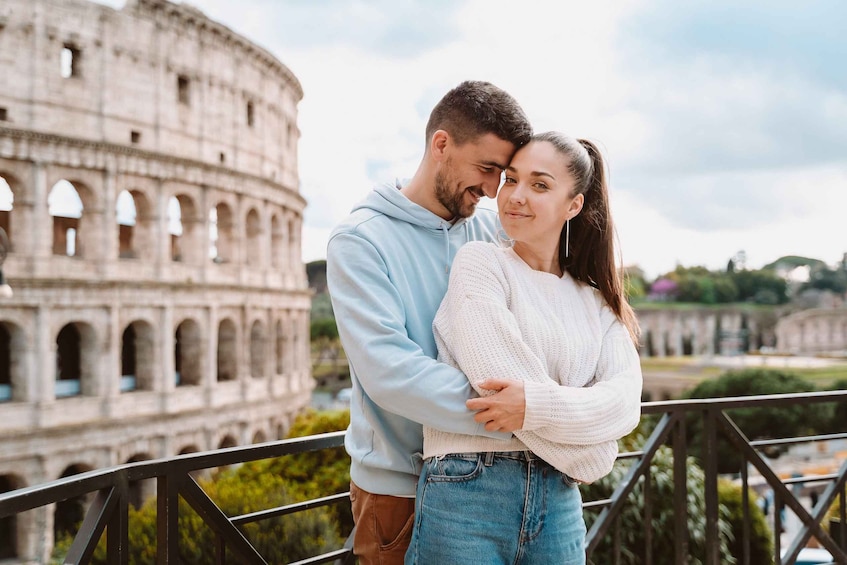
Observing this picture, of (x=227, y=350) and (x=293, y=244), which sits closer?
(x=227, y=350)

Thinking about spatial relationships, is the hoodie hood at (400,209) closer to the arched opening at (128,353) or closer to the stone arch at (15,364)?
the stone arch at (15,364)

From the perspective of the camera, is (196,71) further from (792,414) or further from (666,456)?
(792,414)

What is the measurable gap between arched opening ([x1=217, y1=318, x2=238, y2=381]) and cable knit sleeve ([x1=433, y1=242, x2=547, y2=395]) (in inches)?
862

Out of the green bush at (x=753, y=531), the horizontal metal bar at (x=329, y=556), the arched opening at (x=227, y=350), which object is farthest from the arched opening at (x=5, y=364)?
the horizontal metal bar at (x=329, y=556)

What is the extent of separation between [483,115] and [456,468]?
Answer: 103 centimetres

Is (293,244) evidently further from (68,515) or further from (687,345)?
Answer: (687,345)

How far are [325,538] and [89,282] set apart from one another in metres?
14.2

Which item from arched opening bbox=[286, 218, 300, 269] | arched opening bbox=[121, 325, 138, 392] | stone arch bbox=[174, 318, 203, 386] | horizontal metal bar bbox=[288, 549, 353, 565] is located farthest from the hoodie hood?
arched opening bbox=[286, 218, 300, 269]

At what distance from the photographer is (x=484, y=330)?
6.35 ft

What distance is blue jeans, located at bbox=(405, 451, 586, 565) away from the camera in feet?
6.31

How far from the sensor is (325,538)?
24.8ft

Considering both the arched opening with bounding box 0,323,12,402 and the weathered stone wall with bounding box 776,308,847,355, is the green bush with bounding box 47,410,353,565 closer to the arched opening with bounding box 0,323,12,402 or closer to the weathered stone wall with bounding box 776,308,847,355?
the arched opening with bounding box 0,323,12,402

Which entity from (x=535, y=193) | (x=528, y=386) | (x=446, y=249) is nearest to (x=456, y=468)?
(x=528, y=386)

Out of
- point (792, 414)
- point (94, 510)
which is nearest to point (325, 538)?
point (94, 510)
